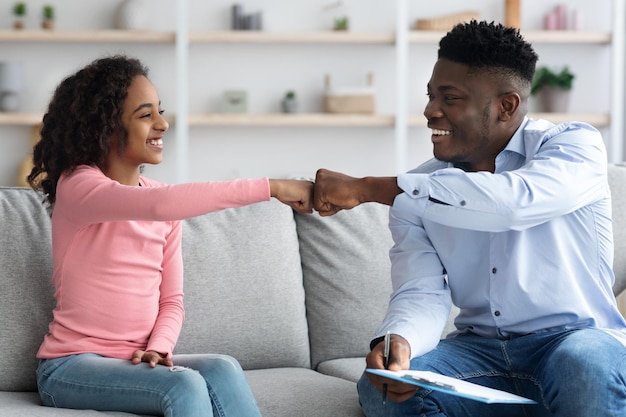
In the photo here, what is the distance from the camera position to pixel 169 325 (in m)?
2.00

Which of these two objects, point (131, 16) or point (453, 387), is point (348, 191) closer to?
point (453, 387)

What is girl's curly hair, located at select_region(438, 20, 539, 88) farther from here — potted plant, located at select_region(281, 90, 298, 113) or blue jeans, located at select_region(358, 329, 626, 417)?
potted plant, located at select_region(281, 90, 298, 113)

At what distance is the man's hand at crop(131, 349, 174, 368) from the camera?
1.83 m

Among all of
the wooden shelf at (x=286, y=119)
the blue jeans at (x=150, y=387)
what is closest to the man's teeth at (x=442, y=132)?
the blue jeans at (x=150, y=387)

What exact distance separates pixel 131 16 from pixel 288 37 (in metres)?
0.97

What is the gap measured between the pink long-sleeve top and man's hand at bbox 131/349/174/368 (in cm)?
4


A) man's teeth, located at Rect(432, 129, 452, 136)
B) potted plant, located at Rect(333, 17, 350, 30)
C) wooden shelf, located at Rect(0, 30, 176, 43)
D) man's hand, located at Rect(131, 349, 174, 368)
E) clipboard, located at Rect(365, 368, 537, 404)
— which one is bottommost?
man's hand, located at Rect(131, 349, 174, 368)

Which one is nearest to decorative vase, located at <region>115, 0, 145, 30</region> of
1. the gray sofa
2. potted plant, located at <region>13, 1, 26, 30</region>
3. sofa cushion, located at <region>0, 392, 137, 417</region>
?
potted plant, located at <region>13, 1, 26, 30</region>

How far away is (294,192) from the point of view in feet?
6.38

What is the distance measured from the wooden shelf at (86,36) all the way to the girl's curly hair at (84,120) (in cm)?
339

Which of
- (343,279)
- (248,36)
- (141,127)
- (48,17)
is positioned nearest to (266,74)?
(248,36)

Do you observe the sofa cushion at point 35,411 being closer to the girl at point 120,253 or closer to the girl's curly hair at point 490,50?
the girl at point 120,253

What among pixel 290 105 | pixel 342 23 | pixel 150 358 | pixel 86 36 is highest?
pixel 342 23

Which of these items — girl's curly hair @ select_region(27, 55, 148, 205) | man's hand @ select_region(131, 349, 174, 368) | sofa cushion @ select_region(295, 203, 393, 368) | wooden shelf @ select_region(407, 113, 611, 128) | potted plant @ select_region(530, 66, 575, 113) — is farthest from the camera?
potted plant @ select_region(530, 66, 575, 113)
